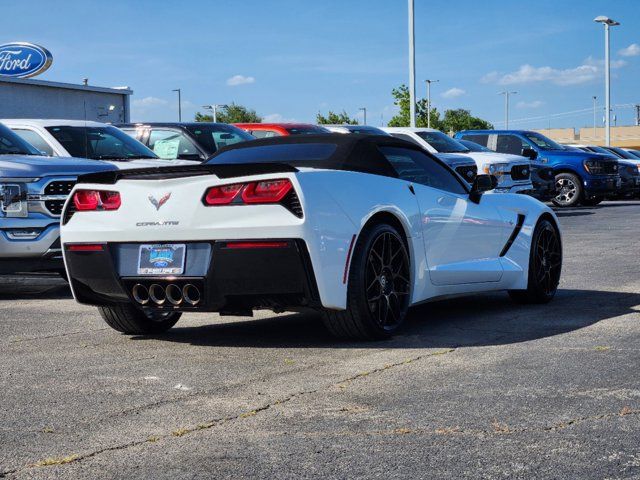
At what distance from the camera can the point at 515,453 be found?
418cm

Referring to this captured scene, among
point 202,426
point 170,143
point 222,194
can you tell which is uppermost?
point 170,143

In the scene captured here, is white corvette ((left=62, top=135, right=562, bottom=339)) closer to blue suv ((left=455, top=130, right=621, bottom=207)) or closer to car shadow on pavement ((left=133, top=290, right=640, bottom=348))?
car shadow on pavement ((left=133, top=290, right=640, bottom=348))

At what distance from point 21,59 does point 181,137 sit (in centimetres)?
2245

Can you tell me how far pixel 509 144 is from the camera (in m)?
26.1

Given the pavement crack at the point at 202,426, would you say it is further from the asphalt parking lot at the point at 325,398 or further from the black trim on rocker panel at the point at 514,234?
the black trim on rocker panel at the point at 514,234

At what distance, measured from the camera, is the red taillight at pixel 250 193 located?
641 centimetres

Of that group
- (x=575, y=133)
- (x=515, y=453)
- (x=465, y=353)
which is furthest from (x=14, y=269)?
(x=575, y=133)

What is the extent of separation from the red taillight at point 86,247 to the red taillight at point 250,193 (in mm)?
779

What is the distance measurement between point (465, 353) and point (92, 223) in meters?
2.43

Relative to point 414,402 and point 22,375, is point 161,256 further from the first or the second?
point 414,402

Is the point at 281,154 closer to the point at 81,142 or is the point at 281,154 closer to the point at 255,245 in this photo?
the point at 255,245

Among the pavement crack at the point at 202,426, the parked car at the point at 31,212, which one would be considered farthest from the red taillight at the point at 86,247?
the parked car at the point at 31,212

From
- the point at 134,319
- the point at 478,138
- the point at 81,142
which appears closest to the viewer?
the point at 134,319

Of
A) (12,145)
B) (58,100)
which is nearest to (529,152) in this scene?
(58,100)
